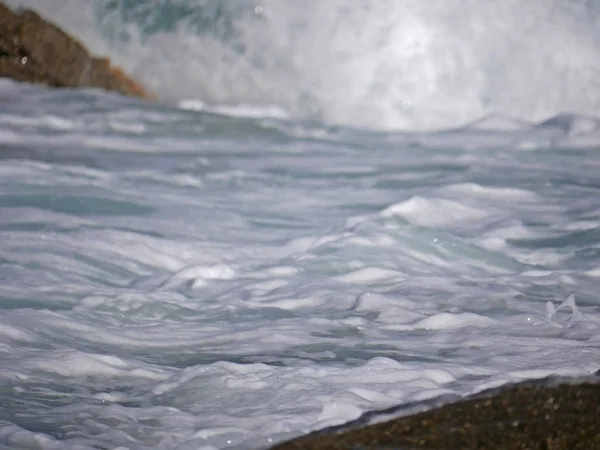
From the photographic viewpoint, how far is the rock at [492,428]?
6.53ft

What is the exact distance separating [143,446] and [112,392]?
0.38m

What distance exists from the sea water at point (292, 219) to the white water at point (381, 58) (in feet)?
0.07

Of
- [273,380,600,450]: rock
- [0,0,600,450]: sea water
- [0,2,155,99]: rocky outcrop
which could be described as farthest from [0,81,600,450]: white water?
[0,2,155,99]: rocky outcrop

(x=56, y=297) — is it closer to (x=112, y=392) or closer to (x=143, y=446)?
(x=112, y=392)

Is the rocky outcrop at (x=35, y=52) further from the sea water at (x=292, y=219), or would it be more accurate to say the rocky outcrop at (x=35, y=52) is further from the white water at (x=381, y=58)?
the white water at (x=381, y=58)

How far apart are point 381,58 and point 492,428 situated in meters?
7.14

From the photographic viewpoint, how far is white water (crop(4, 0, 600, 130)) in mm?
8656

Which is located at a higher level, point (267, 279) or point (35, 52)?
point (35, 52)

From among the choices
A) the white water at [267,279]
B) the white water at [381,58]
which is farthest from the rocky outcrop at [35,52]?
the white water at [267,279]

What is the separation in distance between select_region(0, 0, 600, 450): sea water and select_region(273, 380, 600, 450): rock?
171 mm

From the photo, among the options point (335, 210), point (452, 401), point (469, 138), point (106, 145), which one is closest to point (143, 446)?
point (452, 401)

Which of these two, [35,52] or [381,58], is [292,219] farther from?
[35,52]

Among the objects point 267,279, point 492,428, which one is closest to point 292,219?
point 267,279

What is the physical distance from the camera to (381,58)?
8.90 meters
